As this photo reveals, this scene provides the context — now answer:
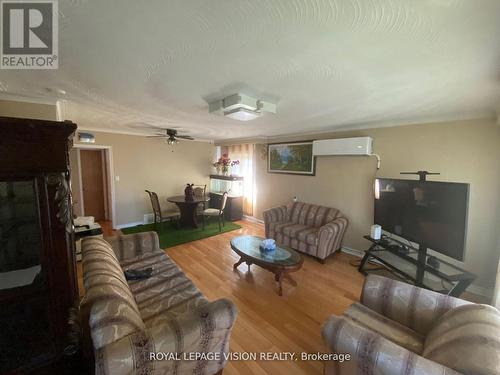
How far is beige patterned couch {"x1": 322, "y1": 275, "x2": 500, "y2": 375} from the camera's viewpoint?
0.90 meters

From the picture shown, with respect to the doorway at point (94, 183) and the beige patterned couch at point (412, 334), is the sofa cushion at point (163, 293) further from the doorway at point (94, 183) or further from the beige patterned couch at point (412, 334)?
the doorway at point (94, 183)

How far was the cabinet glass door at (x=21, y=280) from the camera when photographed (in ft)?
3.13

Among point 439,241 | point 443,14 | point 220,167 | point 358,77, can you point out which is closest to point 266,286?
point 439,241

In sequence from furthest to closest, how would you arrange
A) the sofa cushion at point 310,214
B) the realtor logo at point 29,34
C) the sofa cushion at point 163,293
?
Answer: the sofa cushion at point 310,214
the sofa cushion at point 163,293
the realtor logo at point 29,34

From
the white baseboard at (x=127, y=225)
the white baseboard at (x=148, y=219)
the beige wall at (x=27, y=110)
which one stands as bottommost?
the white baseboard at (x=127, y=225)

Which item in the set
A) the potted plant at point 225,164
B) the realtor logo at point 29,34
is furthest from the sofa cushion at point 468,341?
the potted plant at point 225,164

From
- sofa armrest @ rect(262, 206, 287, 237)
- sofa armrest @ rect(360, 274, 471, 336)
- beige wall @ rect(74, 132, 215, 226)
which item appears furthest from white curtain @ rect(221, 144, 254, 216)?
sofa armrest @ rect(360, 274, 471, 336)

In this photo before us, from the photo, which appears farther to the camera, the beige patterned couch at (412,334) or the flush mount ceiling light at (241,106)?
the flush mount ceiling light at (241,106)

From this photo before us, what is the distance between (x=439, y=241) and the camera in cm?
215

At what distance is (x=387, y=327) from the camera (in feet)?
4.81

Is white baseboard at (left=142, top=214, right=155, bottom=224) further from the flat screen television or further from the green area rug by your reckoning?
the flat screen television

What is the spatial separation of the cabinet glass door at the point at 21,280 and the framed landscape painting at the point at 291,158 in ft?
12.9

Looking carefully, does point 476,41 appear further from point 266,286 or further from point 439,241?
point 266,286

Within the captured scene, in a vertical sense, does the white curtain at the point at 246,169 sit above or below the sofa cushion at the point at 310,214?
above
